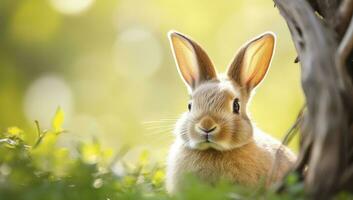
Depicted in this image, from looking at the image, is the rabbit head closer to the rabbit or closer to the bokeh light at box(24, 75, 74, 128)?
the rabbit

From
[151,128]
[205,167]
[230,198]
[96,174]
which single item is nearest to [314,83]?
[230,198]

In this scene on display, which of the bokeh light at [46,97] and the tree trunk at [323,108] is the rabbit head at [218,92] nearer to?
the tree trunk at [323,108]

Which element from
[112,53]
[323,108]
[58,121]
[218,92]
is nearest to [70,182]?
[58,121]

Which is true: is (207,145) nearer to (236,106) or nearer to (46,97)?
(236,106)

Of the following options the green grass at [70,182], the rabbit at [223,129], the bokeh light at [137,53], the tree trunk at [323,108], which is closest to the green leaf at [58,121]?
the green grass at [70,182]

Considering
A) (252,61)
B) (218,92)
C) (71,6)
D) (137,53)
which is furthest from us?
(137,53)
